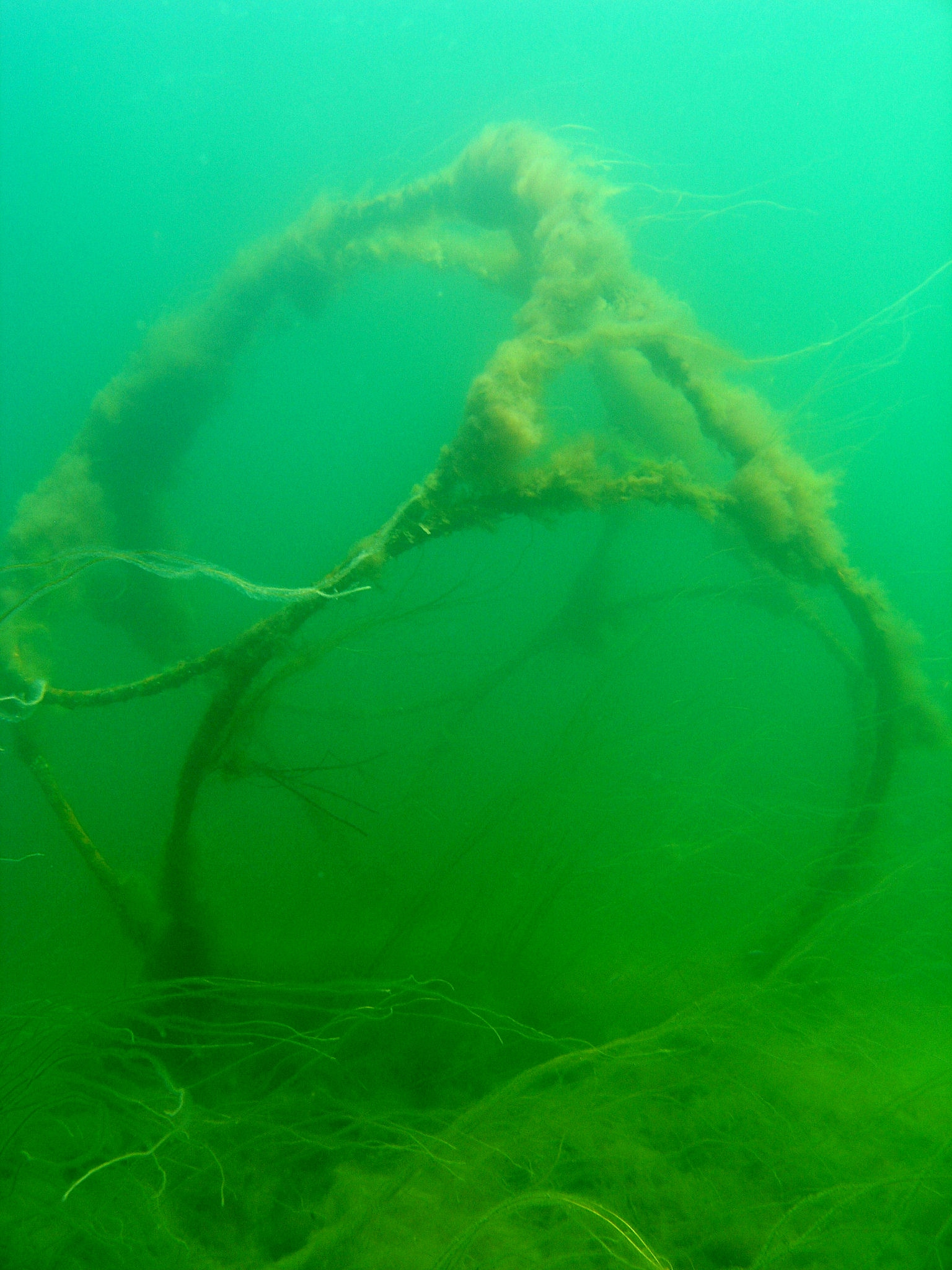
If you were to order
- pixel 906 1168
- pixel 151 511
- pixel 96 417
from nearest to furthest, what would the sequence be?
pixel 906 1168 → pixel 96 417 → pixel 151 511

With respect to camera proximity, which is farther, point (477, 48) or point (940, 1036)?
point (477, 48)

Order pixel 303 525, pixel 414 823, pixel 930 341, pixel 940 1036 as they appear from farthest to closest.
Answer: pixel 930 341, pixel 303 525, pixel 414 823, pixel 940 1036

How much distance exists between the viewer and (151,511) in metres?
5.32

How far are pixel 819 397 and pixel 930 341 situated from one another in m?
7.15

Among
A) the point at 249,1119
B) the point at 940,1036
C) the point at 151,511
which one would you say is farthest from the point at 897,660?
the point at 151,511

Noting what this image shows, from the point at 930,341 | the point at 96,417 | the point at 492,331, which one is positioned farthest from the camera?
the point at 930,341

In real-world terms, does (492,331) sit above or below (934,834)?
above

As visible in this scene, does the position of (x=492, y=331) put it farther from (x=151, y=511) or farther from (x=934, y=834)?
(x=934, y=834)

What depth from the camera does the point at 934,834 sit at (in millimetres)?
3621

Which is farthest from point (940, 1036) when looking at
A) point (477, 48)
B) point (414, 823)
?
point (477, 48)

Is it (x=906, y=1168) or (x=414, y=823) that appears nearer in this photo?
(x=906, y=1168)

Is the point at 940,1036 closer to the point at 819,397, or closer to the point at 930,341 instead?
the point at 819,397

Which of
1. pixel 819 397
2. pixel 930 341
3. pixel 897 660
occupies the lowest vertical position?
pixel 897 660

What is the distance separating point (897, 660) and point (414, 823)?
12.5 ft
